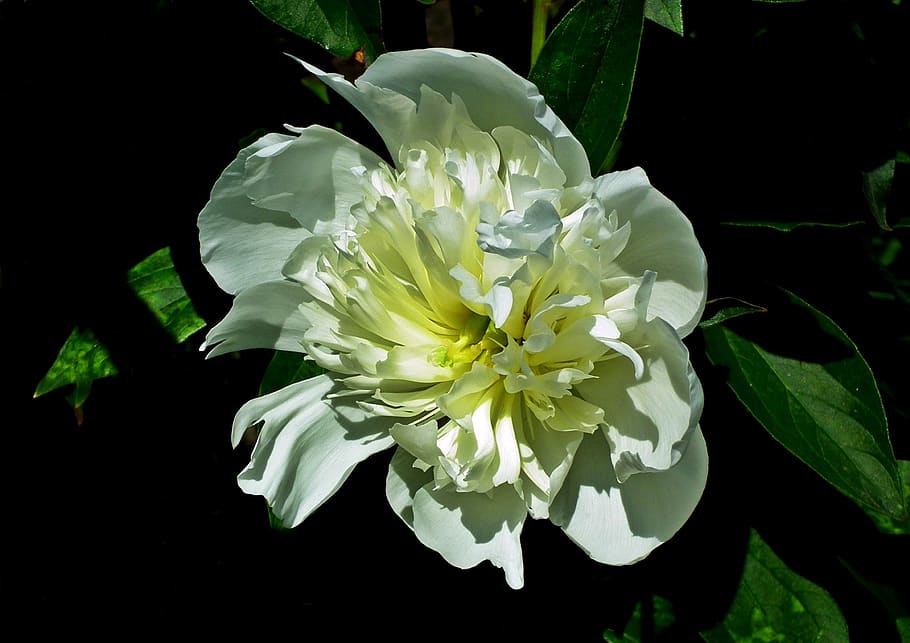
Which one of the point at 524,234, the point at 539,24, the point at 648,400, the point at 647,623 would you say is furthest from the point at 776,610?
the point at 539,24

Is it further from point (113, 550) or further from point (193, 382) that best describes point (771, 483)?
point (113, 550)

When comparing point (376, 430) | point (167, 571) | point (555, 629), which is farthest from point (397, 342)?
point (167, 571)

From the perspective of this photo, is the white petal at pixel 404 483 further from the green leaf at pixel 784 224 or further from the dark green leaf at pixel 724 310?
the green leaf at pixel 784 224

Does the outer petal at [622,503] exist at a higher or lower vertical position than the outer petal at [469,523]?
higher

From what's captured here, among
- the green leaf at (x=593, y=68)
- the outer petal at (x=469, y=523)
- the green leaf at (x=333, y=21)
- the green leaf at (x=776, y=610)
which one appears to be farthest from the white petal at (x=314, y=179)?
the green leaf at (x=776, y=610)

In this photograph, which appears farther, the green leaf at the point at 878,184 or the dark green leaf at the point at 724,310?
the green leaf at the point at 878,184

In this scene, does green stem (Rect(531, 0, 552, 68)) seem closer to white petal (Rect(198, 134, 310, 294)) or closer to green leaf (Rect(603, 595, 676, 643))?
white petal (Rect(198, 134, 310, 294))

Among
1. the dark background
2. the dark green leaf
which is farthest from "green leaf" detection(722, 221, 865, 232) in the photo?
the dark green leaf
